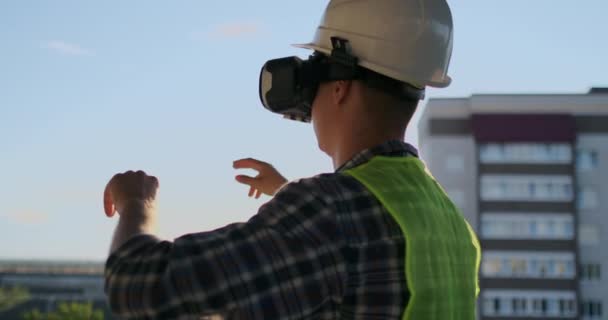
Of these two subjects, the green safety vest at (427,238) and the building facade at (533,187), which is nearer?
the green safety vest at (427,238)

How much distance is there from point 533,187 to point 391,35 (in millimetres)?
31810

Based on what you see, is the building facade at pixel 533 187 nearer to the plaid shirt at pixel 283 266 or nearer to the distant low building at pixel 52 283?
the distant low building at pixel 52 283

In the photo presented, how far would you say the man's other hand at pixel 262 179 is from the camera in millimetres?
1206

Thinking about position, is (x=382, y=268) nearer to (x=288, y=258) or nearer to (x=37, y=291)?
(x=288, y=258)

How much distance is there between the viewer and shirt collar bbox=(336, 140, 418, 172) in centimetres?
97

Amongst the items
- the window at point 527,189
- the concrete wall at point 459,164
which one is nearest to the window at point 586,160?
the window at point 527,189

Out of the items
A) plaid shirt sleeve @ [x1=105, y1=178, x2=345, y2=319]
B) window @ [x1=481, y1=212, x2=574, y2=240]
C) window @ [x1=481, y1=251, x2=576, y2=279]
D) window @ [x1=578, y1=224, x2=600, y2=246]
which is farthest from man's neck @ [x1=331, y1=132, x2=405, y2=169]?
window @ [x1=578, y1=224, x2=600, y2=246]

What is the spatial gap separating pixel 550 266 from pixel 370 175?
1256 inches

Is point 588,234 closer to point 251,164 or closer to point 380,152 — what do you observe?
point 251,164

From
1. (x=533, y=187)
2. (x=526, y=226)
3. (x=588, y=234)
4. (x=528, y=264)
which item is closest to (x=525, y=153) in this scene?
(x=533, y=187)

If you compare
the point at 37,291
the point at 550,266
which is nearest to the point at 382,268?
the point at 550,266

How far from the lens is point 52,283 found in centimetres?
3450

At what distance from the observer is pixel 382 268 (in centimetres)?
87

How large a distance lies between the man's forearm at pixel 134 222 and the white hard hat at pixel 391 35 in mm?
269
